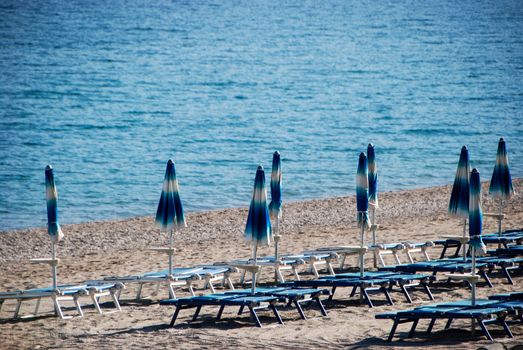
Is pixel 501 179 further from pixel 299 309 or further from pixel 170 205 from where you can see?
pixel 170 205

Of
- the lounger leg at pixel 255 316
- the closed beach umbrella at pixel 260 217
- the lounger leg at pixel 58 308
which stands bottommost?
the lounger leg at pixel 58 308

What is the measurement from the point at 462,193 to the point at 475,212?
192cm

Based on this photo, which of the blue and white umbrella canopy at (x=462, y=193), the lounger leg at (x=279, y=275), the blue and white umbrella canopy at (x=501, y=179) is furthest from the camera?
the blue and white umbrella canopy at (x=501, y=179)

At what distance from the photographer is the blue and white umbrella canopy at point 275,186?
14.7 metres

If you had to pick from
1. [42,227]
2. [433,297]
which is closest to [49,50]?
[42,227]

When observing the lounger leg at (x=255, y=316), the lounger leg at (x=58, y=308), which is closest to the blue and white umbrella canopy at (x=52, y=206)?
the lounger leg at (x=58, y=308)

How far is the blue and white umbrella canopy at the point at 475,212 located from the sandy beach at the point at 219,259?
38.5 inches

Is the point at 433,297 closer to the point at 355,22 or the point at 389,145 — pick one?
the point at 389,145

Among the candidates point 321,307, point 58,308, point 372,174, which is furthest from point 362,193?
point 58,308

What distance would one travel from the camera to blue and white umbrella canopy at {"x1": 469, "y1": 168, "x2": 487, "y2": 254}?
11.3 meters

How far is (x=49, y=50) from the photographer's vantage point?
218 feet

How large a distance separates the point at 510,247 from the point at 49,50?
53.5 metres

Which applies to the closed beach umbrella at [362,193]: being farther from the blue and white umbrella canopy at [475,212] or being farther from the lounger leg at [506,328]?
the lounger leg at [506,328]

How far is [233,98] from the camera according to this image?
56.0 m
